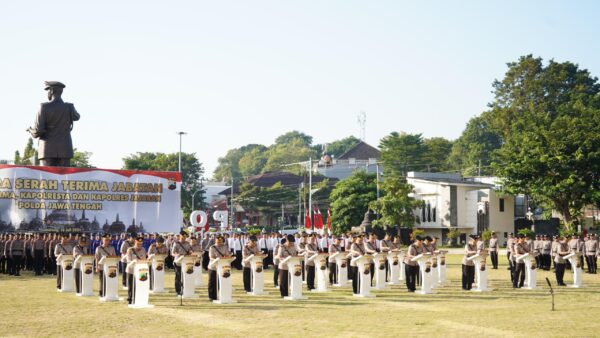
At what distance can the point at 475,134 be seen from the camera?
9562 centimetres

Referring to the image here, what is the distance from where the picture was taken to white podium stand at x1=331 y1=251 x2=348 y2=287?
2489cm

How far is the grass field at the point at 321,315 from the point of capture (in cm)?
1509

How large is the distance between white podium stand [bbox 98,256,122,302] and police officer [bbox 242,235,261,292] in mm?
3614

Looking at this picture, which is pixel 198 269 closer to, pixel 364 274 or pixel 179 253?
pixel 179 253

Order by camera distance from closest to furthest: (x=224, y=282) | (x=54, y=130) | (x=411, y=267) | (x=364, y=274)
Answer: (x=224, y=282)
(x=364, y=274)
(x=411, y=267)
(x=54, y=130)

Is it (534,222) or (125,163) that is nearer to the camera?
(534,222)

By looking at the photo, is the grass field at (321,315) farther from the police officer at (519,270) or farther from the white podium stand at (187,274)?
the police officer at (519,270)

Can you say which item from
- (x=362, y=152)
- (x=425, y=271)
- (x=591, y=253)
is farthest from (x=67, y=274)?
(x=362, y=152)

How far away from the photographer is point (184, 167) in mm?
82188

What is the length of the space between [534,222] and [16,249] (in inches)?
1561

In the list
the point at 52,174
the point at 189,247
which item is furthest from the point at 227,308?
the point at 52,174

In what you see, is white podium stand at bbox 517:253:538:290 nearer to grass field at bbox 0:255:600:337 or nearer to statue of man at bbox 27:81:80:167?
grass field at bbox 0:255:600:337

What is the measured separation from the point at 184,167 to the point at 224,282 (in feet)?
206

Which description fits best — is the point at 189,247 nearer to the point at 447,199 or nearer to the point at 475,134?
the point at 447,199
